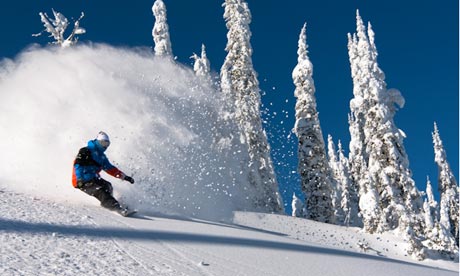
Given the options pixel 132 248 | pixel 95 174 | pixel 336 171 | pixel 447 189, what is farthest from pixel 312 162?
pixel 336 171

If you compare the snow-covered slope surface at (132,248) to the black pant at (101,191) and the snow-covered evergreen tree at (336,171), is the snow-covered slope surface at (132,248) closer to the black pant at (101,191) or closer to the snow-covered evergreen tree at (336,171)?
the black pant at (101,191)

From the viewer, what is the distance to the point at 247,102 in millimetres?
31281

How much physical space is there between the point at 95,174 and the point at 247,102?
23.4m

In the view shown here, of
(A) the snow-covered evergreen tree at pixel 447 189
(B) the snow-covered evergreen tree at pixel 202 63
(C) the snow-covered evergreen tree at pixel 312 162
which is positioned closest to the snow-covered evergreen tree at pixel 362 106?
(C) the snow-covered evergreen tree at pixel 312 162

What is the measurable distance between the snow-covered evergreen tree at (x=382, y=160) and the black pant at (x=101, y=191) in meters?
16.4

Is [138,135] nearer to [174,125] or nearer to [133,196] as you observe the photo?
[174,125]

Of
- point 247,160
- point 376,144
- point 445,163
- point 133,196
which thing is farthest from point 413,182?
point 445,163

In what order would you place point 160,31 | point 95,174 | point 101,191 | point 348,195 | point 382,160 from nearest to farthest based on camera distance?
point 101,191 < point 95,174 < point 382,160 < point 160,31 < point 348,195

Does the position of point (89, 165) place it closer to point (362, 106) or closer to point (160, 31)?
point (362, 106)

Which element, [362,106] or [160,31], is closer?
[362,106]

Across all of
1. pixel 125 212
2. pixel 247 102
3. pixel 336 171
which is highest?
pixel 336 171

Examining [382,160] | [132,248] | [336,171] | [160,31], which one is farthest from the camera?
[336,171]

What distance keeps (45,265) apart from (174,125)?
9.47 metres

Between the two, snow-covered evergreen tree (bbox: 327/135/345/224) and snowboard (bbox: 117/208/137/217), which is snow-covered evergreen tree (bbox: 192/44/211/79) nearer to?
snow-covered evergreen tree (bbox: 327/135/345/224)
